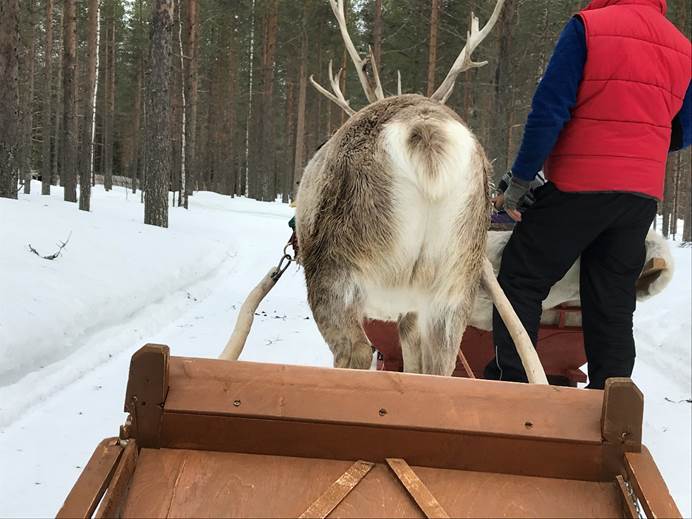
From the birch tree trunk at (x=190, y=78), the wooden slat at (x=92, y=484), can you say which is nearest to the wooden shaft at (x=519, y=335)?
the wooden slat at (x=92, y=484)

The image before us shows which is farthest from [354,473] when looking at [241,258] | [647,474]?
[241,258]

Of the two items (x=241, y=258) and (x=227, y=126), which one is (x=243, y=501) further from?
(x=227, y=126)

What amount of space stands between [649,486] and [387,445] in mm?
597

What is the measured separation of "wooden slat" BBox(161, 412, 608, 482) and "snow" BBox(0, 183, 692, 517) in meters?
1.37

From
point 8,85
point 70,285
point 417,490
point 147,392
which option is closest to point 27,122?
point 8,85

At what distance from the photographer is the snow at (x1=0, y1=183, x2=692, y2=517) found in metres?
2.83

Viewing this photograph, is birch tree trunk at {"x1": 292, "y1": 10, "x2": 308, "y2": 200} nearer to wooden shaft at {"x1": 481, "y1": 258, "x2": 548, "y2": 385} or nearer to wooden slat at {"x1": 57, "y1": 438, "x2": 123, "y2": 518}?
wooden shaft at {"x1": 481, "y1": 258, "x2": 548, "y2": 385}

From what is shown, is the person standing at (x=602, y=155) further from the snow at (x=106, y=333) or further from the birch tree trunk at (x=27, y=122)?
the birch tree trunk at (x=27, y=122)

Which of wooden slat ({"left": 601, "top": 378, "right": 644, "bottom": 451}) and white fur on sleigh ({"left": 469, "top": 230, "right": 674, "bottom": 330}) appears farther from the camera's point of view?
white fur on sleigh ({"left": 469, "top": 230, "right": 674, "bottom": 330})

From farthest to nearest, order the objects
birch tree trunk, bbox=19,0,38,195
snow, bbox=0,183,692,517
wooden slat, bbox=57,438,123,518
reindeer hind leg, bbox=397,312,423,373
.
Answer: birch tree trunk, bbox=19,0,38,195 < snow, bbox=0,183,692,517 < reindeer hind leg, bbox=397,312,423,373 < wooden slat, bbox=57,438,123,518

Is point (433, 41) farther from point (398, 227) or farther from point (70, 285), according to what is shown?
point (398, 227)

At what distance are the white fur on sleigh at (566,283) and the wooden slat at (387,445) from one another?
5.08 ft

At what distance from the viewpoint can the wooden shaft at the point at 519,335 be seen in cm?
203

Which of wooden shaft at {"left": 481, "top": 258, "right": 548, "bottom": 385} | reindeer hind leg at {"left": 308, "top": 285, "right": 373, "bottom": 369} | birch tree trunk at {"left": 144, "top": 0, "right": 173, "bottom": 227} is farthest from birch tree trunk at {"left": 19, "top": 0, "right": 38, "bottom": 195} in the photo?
wooden shaft at {"left": 481, "top": 258, "right": 548, "bottom": 385}
